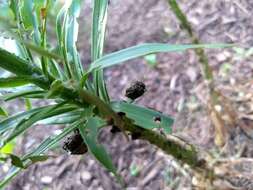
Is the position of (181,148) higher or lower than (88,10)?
lower

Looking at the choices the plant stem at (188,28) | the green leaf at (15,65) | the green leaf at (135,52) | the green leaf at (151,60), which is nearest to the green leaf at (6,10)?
the green leaf at (15,65)

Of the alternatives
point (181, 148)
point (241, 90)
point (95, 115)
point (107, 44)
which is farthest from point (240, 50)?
point (95, 115)

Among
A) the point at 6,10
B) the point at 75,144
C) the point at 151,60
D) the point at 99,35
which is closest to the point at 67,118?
the point at 75,144

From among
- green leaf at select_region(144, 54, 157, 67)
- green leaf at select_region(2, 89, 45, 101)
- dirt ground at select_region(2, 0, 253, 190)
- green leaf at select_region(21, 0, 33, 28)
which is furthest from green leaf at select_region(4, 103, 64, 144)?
green leaf at select_region(144, 54, 157, 67)

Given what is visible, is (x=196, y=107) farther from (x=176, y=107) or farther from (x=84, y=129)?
(x=84, y=129)

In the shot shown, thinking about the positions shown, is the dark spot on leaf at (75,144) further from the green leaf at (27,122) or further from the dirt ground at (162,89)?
the dirt ground at (162,89)

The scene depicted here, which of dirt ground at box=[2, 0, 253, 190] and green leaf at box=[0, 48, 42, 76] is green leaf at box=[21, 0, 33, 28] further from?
dirt ground at box=[2, 0, 253, 190]

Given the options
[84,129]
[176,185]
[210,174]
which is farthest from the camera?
[176,185]
